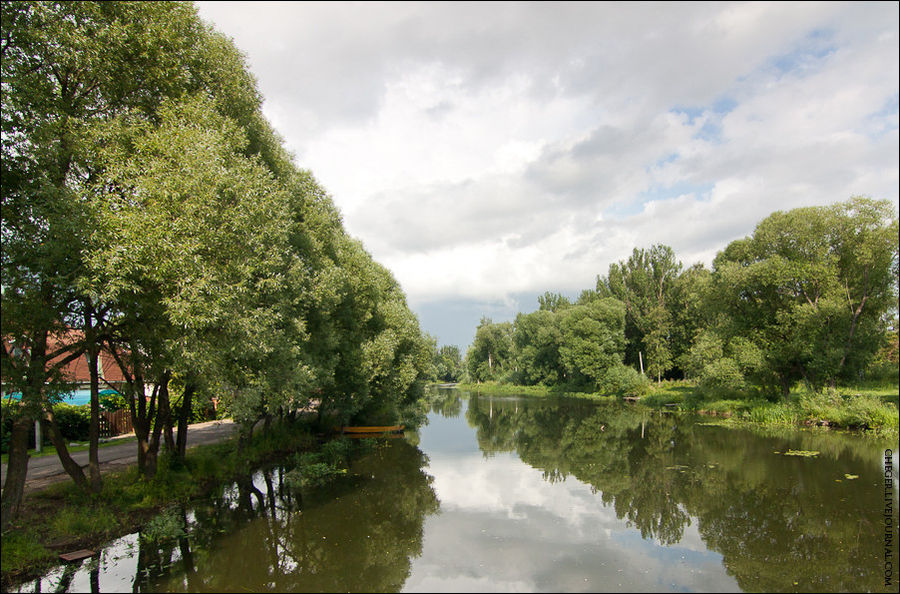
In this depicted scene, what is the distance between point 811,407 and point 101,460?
3703cm

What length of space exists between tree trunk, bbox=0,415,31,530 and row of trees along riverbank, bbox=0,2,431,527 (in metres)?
0.03

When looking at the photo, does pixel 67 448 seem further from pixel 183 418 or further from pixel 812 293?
pixel 812 293

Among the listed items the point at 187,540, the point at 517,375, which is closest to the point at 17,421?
the point at 187,540

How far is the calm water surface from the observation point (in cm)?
1039

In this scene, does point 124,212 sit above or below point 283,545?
above

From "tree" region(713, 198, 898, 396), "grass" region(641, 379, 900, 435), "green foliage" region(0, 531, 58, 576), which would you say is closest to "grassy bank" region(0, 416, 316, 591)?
"green foliage" region(0, 531, 58, 576)

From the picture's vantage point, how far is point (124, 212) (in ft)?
36.1

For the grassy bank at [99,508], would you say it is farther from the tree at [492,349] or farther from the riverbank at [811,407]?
the tree at [492,349]

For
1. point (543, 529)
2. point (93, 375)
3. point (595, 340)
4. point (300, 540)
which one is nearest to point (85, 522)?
point (93, 375)

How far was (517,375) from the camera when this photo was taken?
302 feet

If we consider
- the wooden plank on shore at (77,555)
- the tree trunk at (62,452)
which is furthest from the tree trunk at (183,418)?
the wooden plank on shore at (77,555)

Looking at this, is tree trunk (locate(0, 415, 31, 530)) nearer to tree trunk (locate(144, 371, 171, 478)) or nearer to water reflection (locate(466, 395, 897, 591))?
tree trunk (locate(144, 371, 171, 478))

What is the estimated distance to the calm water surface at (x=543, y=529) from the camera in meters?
10.4

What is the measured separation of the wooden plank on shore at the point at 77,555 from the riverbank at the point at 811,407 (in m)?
33.4
